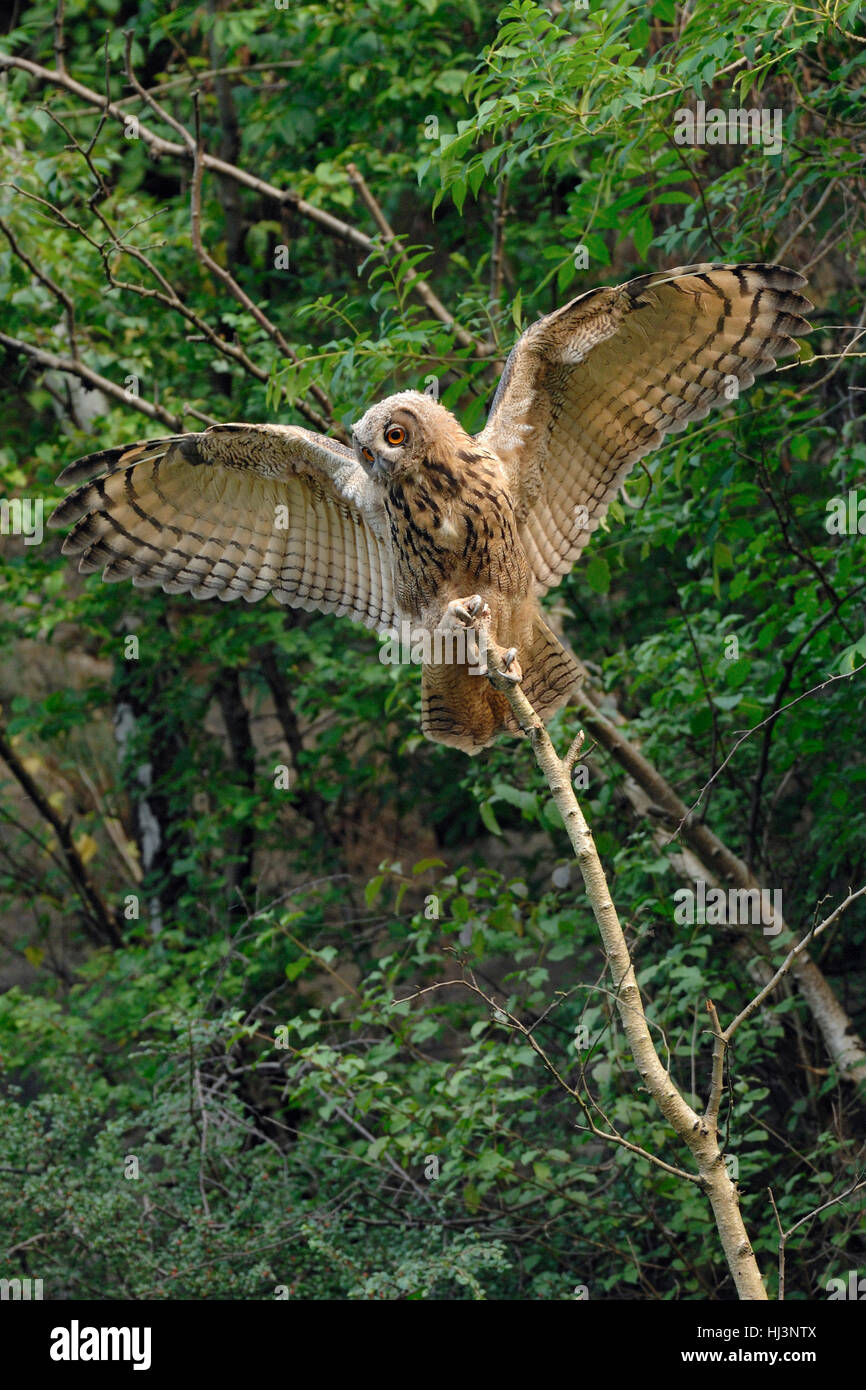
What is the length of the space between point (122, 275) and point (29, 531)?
5.73 ft

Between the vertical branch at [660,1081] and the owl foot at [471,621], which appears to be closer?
the vertical branch at [660,1081]

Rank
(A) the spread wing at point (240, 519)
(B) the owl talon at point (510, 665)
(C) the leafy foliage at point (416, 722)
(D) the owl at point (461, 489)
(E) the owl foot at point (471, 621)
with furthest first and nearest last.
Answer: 1. (C) the leafy foliage at point (416, 722)
2. (A) the spread wing at point (240, 519)
3. (D) the owl at point (461, 489)
4. (E) the owl foot at point (471, 621)
5. (B) the owl talon at point (510, 665)

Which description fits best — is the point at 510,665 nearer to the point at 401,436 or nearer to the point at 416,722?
the point at 401,436

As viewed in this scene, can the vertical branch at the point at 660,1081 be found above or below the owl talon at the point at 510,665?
below

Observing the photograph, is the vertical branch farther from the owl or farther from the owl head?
the owl head

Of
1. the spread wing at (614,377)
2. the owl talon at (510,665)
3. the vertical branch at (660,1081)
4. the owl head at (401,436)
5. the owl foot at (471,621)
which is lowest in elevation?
the vertical branch at (660,1081)

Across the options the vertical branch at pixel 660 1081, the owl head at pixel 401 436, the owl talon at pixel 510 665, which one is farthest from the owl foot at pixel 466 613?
the vertical branch at pixel 660 1081

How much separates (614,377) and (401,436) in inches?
28.6

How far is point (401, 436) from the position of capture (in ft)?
11.5

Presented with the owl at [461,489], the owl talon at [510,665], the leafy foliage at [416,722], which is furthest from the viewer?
the leafy foliage at [416,722]

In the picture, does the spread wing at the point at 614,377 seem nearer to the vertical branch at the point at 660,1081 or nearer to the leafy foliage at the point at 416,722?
the leafy foliage at the point at 416,722

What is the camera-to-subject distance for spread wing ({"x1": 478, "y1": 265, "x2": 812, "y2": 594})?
3.68m

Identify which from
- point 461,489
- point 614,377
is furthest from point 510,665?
point 614,377

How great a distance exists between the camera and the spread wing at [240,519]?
391cm
